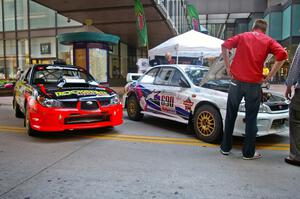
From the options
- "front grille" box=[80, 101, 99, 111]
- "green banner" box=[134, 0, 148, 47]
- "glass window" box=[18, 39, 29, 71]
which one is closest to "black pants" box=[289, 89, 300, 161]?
"front grille" box=[80, 101, 99, 111]

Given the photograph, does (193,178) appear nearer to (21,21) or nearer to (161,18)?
(161,18)

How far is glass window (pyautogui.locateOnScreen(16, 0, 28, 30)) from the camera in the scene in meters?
24.3

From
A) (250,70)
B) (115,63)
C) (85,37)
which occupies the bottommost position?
(250,70)

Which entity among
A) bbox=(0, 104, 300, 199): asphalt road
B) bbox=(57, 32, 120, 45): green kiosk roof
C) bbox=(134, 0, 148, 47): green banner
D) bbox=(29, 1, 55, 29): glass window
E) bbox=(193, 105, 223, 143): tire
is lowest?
bbox=(0, 104, 300, 199): asphalt road

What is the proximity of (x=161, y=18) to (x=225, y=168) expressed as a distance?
13.9 m

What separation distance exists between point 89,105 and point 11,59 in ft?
75.3

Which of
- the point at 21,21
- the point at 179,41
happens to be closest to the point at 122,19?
the point at 179,41

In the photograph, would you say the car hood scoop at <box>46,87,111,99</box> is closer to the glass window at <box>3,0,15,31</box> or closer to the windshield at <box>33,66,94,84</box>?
the windshield at <box>33,66,94,84</box>

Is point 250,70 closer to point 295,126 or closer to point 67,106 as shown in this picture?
point 295,126

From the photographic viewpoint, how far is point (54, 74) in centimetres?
710

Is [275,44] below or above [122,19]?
below

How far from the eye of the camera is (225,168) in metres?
4.08

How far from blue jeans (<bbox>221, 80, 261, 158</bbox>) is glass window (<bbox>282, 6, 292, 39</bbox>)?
79.2ft

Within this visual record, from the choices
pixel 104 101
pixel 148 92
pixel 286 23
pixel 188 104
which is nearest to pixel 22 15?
pixel 148 92
